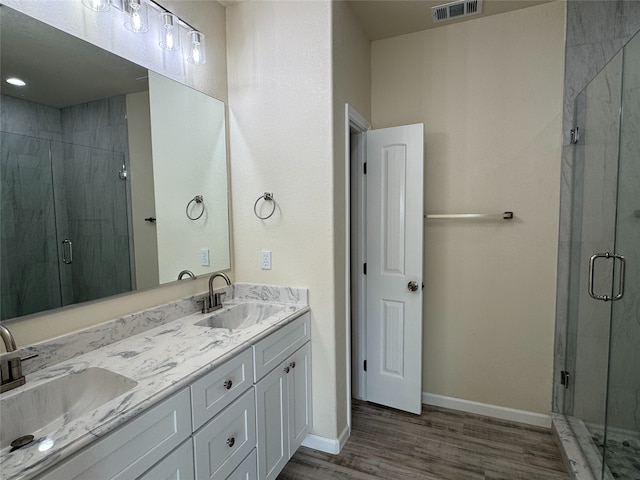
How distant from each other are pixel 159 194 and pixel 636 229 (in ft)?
7.89

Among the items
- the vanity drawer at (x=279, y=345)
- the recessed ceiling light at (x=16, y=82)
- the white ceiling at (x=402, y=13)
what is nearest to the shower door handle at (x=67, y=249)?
the recessed ceiling light at (x=16, y=82)

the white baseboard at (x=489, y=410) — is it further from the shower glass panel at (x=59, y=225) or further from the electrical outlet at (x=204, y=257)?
the shower glass panel at (x=59, y=225)

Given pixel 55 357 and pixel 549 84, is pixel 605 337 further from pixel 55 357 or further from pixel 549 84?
pixel 55 357

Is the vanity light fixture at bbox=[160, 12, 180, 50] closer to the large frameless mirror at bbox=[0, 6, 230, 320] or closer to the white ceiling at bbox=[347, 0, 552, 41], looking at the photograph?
the large frameless mirror at bbox=[0, 6, 230, 320]

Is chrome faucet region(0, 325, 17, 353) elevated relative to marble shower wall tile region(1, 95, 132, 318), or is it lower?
lower

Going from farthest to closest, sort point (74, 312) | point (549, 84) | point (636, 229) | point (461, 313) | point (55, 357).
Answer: point (461, 313) < point (549, 84) < point (636, 229) < point (74, 312) < point (55, 357)

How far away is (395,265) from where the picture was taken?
2.50 meters

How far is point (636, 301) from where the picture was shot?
166 cm

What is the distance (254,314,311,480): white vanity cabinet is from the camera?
1620mm

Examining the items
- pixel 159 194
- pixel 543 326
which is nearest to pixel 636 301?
pixel 543 326

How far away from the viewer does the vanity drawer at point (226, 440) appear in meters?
1.25

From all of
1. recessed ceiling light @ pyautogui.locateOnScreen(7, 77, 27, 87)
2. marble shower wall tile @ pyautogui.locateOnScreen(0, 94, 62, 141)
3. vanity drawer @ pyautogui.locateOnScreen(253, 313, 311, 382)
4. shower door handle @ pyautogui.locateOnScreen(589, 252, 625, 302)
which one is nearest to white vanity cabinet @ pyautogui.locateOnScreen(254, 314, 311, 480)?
vanity drawer @ pyautogui.locateOnScreen(253, 313, 311, 382)

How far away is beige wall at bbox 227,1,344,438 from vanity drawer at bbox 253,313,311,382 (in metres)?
0.11

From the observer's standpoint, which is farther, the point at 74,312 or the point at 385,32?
the point at 385,32
